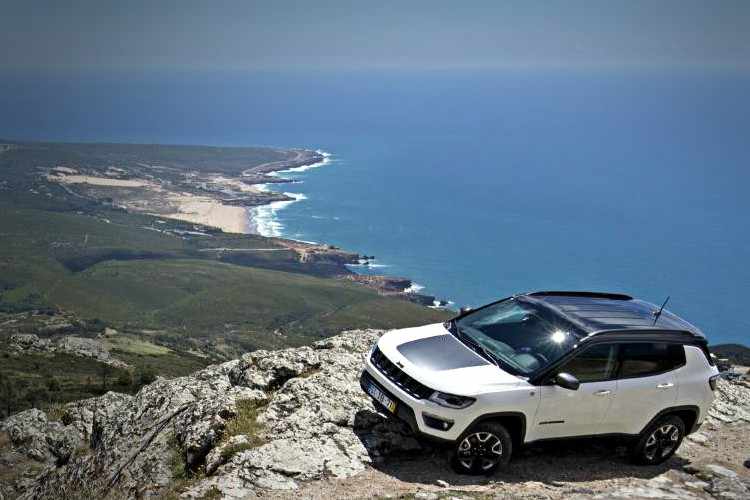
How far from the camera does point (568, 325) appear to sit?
408 inches

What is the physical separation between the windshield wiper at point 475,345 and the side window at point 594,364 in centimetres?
103

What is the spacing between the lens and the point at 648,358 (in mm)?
10445

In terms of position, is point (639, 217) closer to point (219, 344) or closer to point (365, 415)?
point (219, 344)

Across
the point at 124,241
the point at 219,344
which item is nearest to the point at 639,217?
the point at 219,344

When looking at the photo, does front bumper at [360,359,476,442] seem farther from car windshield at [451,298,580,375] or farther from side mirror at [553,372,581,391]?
side mirror at [553,372,581,391]

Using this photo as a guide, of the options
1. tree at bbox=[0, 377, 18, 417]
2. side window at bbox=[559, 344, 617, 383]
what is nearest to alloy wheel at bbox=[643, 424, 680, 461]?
side window at bbox=[559, 344, 617, 383]

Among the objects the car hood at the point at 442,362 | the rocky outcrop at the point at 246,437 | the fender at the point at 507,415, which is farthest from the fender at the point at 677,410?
the rocky outcrop at the point at 246,437

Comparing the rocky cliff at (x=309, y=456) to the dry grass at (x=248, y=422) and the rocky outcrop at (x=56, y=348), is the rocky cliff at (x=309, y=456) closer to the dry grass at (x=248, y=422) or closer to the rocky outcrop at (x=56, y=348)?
the dry grass at (x=248, y=422)

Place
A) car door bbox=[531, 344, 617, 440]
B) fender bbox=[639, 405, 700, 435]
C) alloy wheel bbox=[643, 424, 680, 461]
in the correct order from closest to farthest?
car door bbox=[531, 344, 617, 440], fender bbox=[639, 405, 700, 435], alloy wheel bbox=[643, 424, 680, 461]

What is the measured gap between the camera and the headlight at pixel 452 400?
906cm

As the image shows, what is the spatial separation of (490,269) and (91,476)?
147516 mm

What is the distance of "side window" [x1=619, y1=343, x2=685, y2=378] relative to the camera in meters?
10.2

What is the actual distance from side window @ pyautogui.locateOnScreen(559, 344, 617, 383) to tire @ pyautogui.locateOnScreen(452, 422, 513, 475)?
54.6 inches

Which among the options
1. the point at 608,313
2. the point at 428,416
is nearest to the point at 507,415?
the point at 428,416
